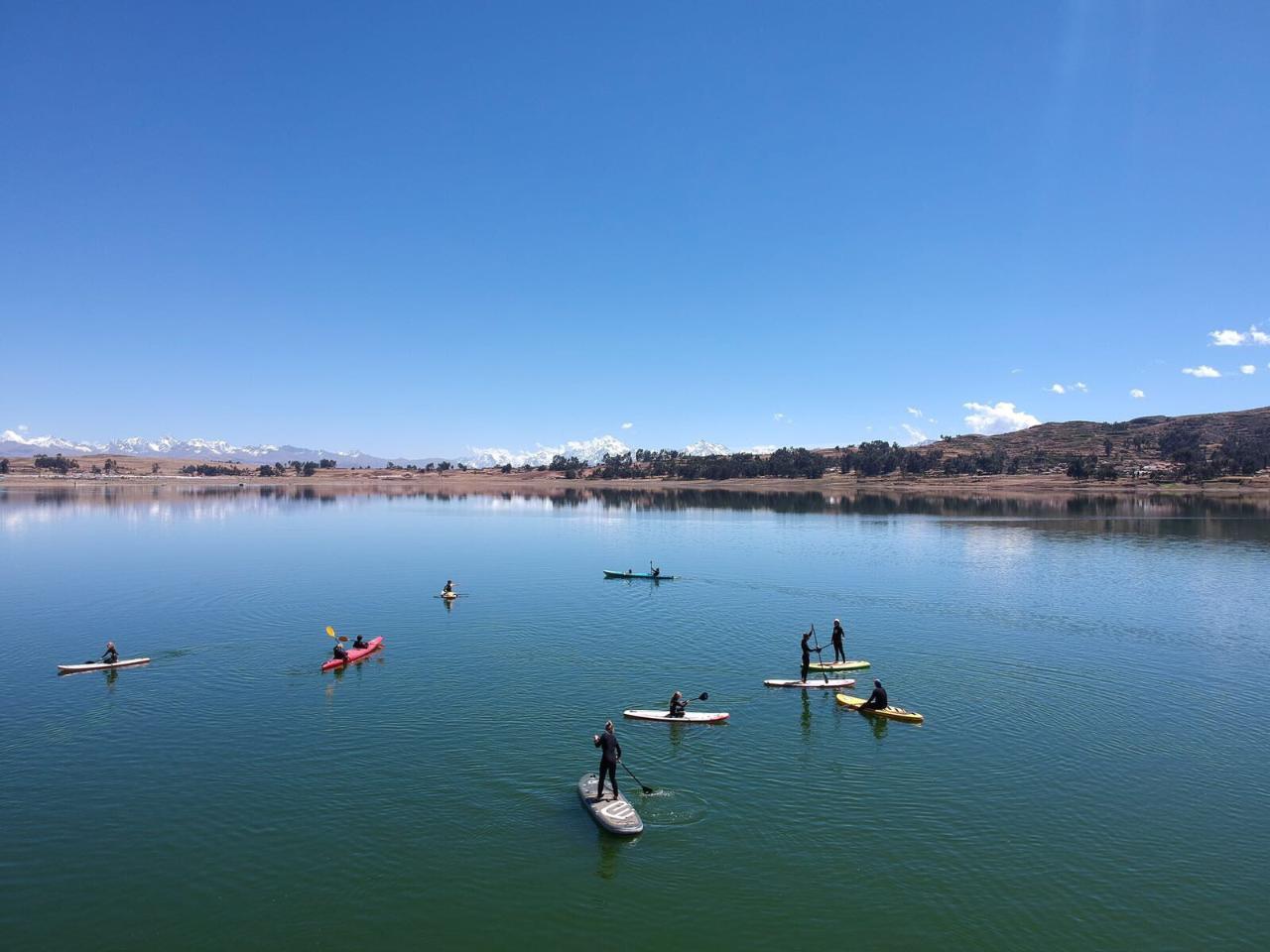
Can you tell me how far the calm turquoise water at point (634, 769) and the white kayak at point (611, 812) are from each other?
0.50 meters

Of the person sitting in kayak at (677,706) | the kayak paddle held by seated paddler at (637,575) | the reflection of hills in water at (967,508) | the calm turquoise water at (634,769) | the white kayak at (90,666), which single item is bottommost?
the calm turquoise water at (634,769)

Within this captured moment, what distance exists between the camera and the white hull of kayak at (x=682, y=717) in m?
33.0

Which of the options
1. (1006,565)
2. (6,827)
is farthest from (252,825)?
(1006,565)

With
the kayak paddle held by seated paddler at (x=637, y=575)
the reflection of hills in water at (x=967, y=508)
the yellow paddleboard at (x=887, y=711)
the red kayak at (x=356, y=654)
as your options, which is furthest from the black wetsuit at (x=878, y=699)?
the reflection of hills in water at (x=967, y=508)

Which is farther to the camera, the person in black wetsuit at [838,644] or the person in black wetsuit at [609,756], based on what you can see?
the person in black wetsuit at [838,644]

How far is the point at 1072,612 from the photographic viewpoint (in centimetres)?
5675

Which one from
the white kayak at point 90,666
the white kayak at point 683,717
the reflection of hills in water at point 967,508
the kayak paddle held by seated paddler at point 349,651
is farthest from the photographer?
the reflection of hills in water at point 967,508

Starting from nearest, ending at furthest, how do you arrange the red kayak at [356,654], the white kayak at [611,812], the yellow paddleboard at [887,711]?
1. the white kayak at [611,812]
2. the yellow paddleboard at [887,711]
3. the red kayak at [356,654]

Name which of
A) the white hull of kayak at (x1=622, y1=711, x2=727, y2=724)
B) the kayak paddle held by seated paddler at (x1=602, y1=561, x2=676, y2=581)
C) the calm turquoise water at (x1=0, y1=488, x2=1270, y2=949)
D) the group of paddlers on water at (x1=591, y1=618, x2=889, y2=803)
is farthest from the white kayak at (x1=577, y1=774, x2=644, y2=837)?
the kayak paddle held by seated paddler at (x1=602, y1=561, x2=676, y2=581)

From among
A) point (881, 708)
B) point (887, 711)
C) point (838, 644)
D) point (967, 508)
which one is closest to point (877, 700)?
point (881, 708)

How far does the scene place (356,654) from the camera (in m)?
43.3

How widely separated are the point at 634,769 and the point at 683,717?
4.93 m

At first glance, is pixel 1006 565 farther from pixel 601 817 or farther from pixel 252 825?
pixel 252 825

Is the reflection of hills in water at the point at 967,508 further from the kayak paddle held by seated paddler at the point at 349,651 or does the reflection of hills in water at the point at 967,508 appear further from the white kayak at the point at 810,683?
the kayak paddle held by seated paddler at the point at 349,651
